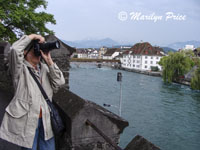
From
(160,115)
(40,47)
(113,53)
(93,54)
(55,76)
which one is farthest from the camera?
(93,54)

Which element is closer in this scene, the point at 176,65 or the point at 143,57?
the point at 176,65

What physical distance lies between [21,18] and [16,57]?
14124 mm

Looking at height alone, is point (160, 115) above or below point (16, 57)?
below

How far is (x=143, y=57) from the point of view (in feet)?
244

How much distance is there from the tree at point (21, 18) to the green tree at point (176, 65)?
101 feet

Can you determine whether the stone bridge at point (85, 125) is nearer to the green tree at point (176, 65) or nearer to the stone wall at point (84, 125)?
the stone wall at point (84, 125)

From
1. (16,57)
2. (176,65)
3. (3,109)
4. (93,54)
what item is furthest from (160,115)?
(93,54)

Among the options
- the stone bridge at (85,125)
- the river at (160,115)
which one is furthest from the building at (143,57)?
the stone bridge at (85,125)

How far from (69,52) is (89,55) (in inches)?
5142

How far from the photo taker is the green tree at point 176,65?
4181 cm

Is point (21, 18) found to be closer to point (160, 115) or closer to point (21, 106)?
point (21, 106)

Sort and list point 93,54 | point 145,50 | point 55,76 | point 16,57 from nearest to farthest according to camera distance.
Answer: point 16,57 → point 55,76 → point 145,50 → point 93,54

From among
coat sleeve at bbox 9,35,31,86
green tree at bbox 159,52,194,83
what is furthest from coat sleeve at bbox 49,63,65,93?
green tree at bbox 159,52,194,83

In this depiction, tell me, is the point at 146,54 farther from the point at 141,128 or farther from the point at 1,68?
the point at 1,68
